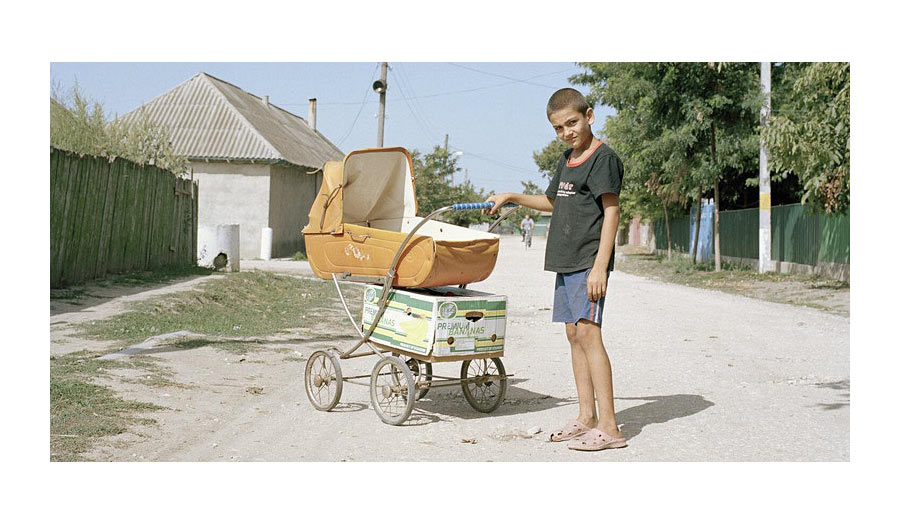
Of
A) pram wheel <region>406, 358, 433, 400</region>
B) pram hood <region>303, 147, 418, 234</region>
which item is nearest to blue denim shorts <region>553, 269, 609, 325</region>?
pram wheel <region>406, 358, 433, 400</region>

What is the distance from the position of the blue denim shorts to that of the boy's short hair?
1.03 metres

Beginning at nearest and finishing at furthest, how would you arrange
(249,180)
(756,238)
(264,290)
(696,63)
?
(264,290) < (696,63) < (756,238) < (249,180)

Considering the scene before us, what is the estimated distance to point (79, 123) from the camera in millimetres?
20453

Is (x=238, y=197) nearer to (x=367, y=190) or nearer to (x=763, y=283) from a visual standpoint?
(x=763, y=283)

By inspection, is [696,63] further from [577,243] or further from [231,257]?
[577,243]

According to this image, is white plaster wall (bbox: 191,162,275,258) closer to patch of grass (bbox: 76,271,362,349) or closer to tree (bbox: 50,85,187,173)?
tree (bbox: 50,85,187,173)

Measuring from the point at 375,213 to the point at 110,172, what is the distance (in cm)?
903

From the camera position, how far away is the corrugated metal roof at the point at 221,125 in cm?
3062

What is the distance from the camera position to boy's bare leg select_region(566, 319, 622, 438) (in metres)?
5.73

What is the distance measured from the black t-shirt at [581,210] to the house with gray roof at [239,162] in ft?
77.9

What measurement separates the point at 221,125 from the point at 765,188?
732 inches
